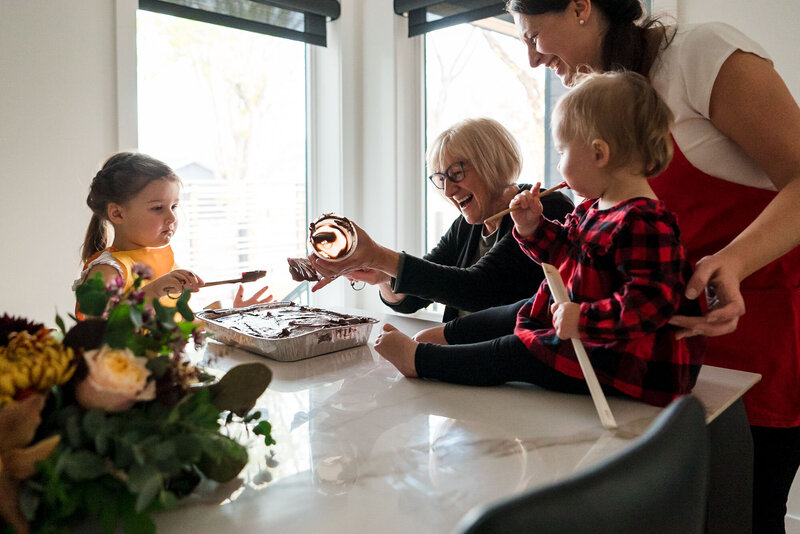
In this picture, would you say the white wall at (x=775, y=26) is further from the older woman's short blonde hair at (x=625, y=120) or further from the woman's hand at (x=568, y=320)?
the woman's hand at (x=568, y=320)

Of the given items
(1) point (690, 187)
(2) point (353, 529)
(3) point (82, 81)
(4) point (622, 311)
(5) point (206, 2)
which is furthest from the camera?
(5) point (206, 2)

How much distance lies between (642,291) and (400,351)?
0.43 metres

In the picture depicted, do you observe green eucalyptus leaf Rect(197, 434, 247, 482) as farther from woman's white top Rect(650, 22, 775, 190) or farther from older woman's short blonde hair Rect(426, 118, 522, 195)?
older woman's short blonde hair Rect(426, 118, 522, 195)

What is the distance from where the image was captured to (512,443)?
870mm

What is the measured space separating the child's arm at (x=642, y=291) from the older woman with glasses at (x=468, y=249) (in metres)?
0.58

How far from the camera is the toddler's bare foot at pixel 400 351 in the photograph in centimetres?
120

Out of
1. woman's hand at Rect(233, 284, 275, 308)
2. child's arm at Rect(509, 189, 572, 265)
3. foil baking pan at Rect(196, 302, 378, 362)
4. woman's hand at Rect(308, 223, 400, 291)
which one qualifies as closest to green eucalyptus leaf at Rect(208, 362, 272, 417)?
foil baking pan at Rect(196, 302, 378, 362)

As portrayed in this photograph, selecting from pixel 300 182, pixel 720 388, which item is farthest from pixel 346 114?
pixel 720 388

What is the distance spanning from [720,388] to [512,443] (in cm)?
43

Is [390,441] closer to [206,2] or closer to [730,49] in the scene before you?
[730,49]

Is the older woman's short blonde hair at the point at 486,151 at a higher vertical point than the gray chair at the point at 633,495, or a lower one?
higher

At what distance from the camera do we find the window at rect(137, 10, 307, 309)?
2.73 meters

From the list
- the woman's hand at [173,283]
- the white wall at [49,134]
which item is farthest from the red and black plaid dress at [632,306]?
the white wall at [49,134]

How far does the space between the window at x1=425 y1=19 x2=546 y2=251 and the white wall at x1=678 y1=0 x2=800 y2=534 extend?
2.55ft
